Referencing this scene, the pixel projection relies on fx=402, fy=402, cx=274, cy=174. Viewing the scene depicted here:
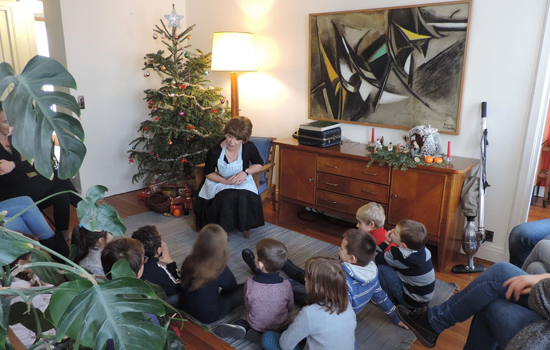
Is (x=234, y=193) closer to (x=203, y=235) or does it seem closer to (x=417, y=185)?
(x=203, y=235)

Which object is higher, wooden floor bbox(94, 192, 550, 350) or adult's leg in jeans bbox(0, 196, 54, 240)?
adult's leg in jeans bbox(0, 196, 54, 240)

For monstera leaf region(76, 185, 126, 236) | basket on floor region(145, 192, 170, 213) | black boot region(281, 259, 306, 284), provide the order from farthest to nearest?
basket on floor region(145, 192, 170, 213) < black boot region(281, 259, 306, 284) < monstera leaf region(76, 185, 126, 236)

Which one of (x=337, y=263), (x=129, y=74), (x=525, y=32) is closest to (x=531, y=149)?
(x=525, y=32)

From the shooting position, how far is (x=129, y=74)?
4.50m

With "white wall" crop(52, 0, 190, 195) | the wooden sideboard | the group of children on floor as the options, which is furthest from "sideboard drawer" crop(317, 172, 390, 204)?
"white wall" crop(52, 0, 190, 195)

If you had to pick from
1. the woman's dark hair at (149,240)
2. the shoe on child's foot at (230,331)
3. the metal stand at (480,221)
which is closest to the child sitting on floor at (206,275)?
the shoe on child's foot at (230,331)

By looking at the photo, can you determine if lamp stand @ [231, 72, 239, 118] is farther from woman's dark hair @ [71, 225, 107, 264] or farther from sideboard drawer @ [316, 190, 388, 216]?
woman's dark hair @ [71, 225, 107, 264]

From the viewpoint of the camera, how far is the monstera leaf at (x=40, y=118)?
2.48 ft

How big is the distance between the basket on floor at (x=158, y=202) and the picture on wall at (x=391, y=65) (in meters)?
1.72

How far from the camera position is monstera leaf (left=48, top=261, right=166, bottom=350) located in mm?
710

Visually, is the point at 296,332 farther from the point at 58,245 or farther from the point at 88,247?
the point at 58,245

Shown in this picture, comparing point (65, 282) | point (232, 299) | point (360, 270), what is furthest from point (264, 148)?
point (65, 282)

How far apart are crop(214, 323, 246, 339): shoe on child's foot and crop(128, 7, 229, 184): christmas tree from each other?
231cm

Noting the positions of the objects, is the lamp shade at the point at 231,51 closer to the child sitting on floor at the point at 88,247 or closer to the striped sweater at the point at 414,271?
the child sitting on floor at the point at 88,247
